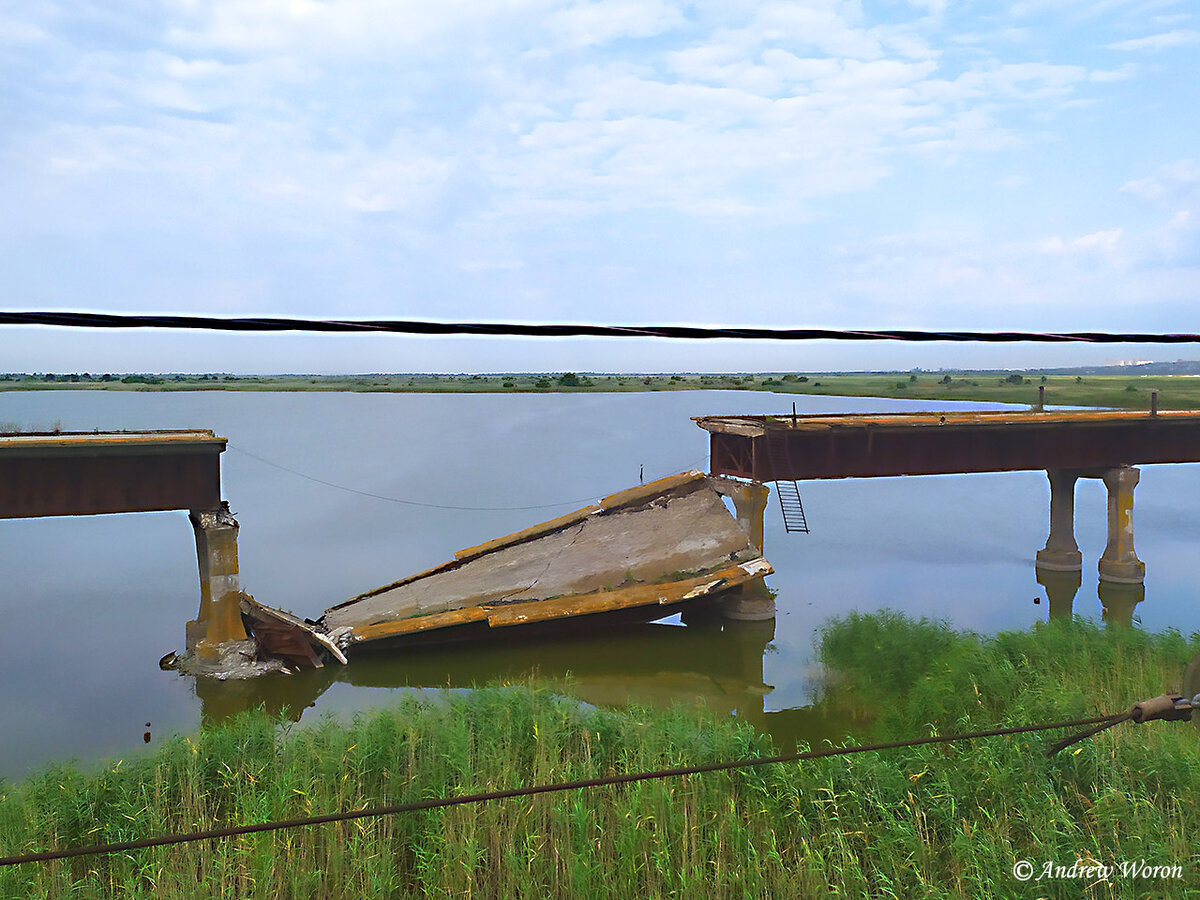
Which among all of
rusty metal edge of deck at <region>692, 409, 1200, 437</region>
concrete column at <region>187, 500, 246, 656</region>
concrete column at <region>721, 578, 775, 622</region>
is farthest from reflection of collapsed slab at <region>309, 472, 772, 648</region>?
rusty metal edge of deck at <region>692, 409, 1200, 437</region>

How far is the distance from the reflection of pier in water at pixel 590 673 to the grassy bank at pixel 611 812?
5.67m

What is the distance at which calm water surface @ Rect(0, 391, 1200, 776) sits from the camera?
16922 mm

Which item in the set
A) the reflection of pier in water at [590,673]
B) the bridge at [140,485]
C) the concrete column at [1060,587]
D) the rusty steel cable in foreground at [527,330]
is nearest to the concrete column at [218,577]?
the bridge at [140,485]

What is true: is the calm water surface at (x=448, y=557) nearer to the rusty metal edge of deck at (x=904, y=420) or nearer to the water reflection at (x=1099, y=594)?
the water reflection at (x=1099, y=594)

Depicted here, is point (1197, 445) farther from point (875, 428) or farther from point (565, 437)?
point (565, 437)

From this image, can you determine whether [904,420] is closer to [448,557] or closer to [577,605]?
[577,605]

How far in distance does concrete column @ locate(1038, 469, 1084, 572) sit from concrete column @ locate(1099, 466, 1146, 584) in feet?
4.88

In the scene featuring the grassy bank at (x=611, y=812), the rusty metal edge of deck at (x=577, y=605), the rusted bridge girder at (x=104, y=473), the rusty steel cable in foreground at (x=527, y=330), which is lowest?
the grassy bank at (x=611, y=812)

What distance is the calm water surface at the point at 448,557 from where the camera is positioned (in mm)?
16922

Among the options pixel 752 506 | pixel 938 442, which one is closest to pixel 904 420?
pixel 938 442

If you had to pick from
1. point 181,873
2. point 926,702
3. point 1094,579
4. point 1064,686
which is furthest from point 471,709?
point 1094,579

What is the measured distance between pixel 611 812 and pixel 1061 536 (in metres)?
23.8

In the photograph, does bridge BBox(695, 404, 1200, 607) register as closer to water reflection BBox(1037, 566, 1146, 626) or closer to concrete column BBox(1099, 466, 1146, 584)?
concrete column BBox(1099, 466, 1146, 584)

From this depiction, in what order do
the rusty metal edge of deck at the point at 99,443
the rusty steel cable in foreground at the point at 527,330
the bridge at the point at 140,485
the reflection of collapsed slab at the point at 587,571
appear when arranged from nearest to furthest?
the rusty steel cable in foreground at the point at 527,330
the rusty metal edge of deck at the point at 99,443
the bridge at the point at 140,485
the reflection of collapsed slab at the point at 587,571
